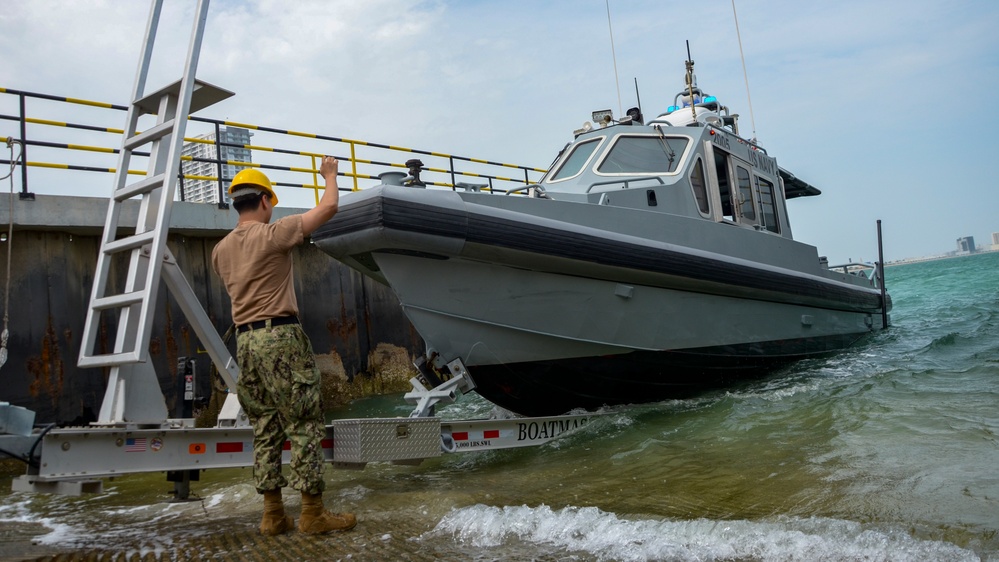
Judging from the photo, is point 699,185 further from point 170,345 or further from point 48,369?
point 48,369

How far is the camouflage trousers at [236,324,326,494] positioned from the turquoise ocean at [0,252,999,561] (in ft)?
0.90

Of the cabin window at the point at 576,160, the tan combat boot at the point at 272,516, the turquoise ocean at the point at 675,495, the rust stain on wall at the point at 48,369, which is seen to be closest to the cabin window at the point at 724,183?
the cabin window at the point at 576,160

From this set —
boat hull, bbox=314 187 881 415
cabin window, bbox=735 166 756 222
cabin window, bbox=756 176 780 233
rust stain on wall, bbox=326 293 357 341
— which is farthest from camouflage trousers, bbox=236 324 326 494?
rust stain on wall, bbox=326 293 357 341

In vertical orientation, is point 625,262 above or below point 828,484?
above

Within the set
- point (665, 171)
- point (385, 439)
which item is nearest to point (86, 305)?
point (385, 439)

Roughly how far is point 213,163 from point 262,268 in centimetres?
578

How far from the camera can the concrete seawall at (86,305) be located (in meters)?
6.39

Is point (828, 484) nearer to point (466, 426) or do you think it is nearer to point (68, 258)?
point (466, 426)

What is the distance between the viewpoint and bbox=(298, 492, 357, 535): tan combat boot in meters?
3.07

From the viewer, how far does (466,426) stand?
14.7ft

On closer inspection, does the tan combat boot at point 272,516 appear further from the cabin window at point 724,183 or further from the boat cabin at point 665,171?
the cabin window at point 724,183

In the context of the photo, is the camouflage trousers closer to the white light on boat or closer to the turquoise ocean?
the turquoise ocean

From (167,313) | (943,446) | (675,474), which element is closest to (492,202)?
(675,474)

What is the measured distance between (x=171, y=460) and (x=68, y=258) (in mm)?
4493
